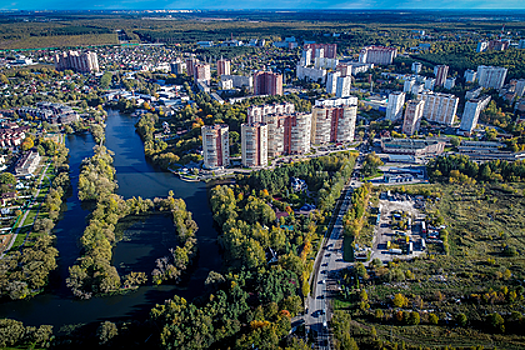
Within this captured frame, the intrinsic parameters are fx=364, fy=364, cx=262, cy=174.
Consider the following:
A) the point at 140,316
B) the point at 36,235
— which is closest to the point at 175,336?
the point at 140,316

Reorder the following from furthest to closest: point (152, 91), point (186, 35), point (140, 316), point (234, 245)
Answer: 1. point (186, 35)
2. point (152, 91)
3. point (234, 245)
4. point (140, 316)

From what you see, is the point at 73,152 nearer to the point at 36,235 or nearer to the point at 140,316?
the point at 36,235

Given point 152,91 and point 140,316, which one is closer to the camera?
point 140,316

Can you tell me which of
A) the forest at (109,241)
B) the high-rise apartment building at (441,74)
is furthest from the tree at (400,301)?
the high-rise apartment building at (441,74)

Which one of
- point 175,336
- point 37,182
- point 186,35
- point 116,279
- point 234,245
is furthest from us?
point 186,35

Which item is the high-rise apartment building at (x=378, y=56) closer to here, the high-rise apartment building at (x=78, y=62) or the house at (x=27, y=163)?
the high-rise apartment building at (x=78, y=62)

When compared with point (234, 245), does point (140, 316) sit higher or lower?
lower
